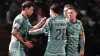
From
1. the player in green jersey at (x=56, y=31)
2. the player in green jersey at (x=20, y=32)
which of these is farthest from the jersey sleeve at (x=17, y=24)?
the player in green jersey at (x=56, y=31)

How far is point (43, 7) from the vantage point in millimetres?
16094

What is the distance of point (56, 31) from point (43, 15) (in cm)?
514

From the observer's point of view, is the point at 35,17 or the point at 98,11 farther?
the point at 98,11

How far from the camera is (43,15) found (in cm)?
1563

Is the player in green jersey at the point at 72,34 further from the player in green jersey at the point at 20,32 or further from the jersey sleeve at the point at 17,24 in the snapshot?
the jersey sleeve at the point at 17,24

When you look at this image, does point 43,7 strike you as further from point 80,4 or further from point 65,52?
point 65,52

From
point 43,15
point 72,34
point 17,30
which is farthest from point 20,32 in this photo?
point 43,15

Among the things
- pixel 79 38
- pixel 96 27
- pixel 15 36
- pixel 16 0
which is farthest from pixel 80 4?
pixel 15 36

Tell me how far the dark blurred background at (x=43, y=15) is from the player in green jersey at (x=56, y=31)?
12.9 feet

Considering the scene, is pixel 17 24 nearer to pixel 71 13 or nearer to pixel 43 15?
pixel 71 13

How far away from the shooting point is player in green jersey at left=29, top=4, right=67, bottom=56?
34.3ft

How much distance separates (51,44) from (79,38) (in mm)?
869

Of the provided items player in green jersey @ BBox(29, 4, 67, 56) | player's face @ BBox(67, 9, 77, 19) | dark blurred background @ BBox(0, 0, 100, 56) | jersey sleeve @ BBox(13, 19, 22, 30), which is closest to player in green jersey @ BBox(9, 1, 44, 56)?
jersey sleeve @ BBox(13, 19, 22, 30)

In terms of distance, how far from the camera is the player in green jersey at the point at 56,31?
1046 cm
